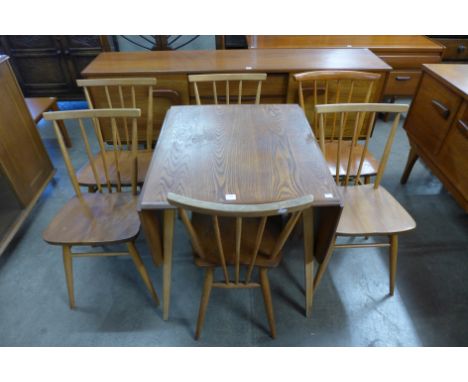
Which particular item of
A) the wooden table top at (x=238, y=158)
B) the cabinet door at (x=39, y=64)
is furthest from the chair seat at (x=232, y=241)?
the cabinet door at (x=39, y=64)

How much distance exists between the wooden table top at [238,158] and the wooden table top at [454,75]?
0.83 meters

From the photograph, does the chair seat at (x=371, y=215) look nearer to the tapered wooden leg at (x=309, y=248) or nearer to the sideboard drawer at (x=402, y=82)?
the tapered wooden leg at (x=309, y=248)

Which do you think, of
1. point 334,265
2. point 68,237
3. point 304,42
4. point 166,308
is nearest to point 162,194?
point 68,237

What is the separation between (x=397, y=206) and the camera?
4.38 ft

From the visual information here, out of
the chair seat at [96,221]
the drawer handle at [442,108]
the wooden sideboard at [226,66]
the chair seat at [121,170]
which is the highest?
the wooden sideboard at [226,66]

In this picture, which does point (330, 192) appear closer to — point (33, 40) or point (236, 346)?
point (236, 346)

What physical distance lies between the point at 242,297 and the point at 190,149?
81 cm

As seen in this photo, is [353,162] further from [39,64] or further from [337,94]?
[39,64]

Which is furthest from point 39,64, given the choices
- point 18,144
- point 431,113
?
point 431,113

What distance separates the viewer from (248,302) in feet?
4.78

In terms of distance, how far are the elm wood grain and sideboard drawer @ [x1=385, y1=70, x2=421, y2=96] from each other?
167 cm

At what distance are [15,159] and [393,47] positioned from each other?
301cm

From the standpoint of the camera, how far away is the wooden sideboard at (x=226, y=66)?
1.90 metres

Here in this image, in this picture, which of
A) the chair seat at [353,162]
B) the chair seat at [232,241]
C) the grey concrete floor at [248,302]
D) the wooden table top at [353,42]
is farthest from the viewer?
the wooden table top at [353,42]
